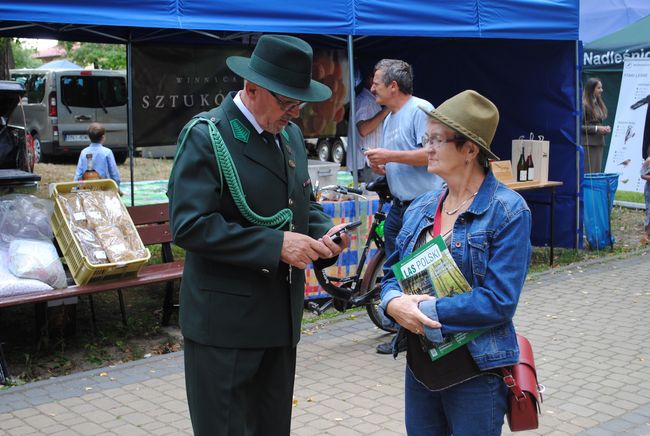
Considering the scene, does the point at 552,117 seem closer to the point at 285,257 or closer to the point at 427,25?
the point at 427,25

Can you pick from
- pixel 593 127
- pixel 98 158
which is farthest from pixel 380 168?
pixel 593 127

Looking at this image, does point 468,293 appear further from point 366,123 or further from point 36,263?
point 366,123

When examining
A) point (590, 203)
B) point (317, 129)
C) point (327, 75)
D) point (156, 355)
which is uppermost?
point (327, 75)

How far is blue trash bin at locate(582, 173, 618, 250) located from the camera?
30.6ft

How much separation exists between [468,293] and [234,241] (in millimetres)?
802

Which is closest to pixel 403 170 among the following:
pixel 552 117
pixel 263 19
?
pixel 263 19

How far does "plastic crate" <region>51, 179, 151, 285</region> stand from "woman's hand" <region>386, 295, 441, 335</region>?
3441 millimetres

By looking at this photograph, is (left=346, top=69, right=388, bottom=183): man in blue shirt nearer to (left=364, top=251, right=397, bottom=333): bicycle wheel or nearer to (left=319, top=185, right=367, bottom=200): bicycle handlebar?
(left=319, top=185, right=367, bottom=200): bicycle handlebar

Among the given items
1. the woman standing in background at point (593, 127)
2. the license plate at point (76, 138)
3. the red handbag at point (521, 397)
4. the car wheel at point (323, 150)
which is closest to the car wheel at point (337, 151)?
the car wheel at point (323, 150)

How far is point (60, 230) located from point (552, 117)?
541 centimetres

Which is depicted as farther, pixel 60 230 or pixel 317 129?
pixel 317 129

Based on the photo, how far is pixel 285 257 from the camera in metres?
2.84

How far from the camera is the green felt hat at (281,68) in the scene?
113 inches

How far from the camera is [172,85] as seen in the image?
26.5 ft
